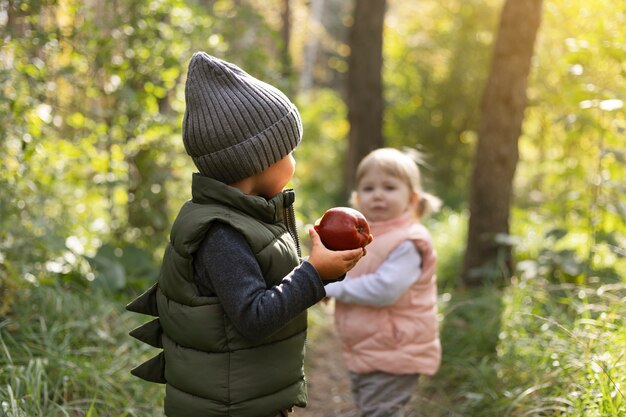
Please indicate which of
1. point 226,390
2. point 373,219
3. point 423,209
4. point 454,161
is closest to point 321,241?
point 226,390

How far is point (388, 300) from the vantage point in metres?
3.49

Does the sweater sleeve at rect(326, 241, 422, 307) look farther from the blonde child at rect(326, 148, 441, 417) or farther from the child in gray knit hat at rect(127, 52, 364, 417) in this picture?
the child in gray knit hat at rect(127, 52, 364, 417)

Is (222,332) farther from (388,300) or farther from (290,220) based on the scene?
(388,300)

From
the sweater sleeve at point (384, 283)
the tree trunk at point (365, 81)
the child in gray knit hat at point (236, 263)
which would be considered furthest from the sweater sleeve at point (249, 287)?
the tree trunk at point (365, 81)

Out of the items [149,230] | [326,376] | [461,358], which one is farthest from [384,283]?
[149,230]

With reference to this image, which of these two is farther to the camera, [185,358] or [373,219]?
[373,219]

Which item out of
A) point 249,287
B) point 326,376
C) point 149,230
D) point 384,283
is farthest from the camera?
point 149,230

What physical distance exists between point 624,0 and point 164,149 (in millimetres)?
3910

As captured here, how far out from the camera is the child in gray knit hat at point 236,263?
216cm

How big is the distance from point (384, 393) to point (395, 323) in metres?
0.38

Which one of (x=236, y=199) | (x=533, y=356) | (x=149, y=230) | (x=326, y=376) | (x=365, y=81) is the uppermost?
(x=365, y=81)

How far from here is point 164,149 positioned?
6.12 meters

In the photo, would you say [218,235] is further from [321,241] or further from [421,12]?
[421,12]

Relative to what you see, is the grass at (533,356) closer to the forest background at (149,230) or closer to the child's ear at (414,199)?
the forest background at (149,230)
